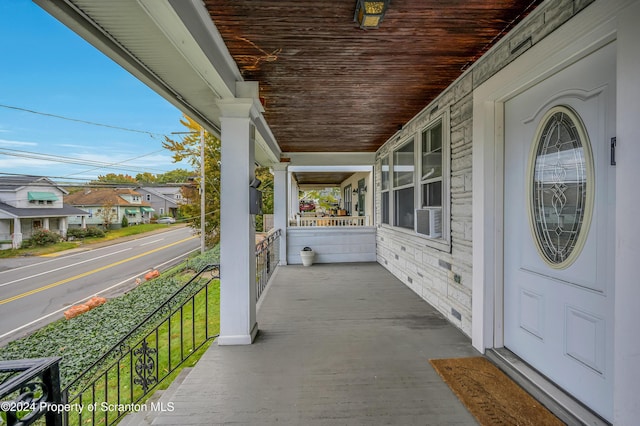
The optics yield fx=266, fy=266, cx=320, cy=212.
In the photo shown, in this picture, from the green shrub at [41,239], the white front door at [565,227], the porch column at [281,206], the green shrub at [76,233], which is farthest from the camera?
the green shrub at [76,233]

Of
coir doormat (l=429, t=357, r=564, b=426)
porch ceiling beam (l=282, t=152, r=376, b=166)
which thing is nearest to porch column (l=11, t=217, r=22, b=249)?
porch ceiling beam (l=282, t=152, r=376, b=166)

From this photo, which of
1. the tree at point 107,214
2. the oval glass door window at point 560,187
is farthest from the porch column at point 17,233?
the oval glass door window at point 560,187

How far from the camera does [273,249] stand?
6.81m

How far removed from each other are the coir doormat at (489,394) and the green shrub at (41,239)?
48.5ft

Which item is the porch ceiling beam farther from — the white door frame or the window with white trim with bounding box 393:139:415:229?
the white door frame

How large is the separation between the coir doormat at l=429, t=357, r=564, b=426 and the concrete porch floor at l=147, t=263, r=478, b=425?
0.29ft

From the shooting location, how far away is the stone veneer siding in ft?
6.30

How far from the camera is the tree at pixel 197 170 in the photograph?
14.8 metres

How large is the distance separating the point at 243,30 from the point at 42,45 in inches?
654

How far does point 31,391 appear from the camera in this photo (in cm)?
121

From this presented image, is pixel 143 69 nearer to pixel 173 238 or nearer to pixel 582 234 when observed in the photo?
pixel 582 234

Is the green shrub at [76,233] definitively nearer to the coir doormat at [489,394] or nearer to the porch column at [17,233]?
the porch column at [17,233]

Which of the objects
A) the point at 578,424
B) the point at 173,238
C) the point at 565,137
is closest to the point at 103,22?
the point at 565,137

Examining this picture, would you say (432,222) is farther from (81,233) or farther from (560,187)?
(81,233)
